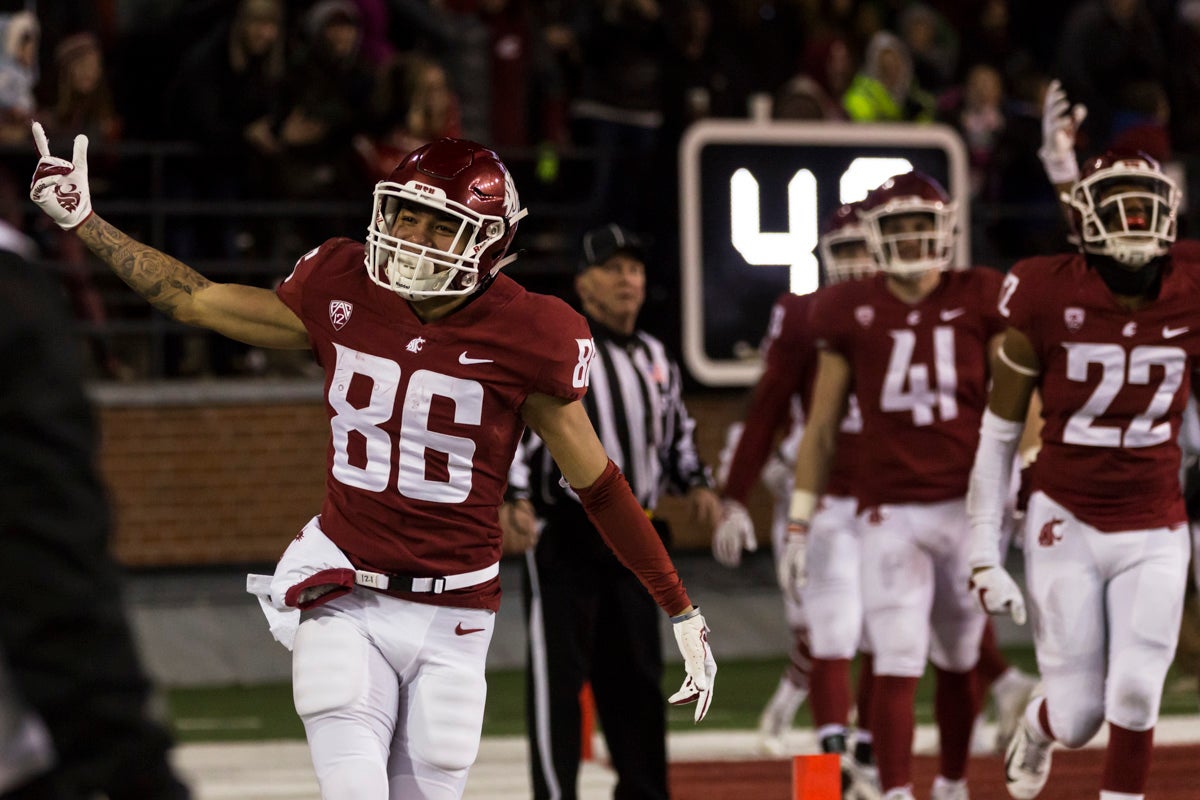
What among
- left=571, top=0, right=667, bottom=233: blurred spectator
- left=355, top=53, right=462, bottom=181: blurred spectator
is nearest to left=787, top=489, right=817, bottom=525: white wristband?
left=355, top=53, right=462, bottom=181: blurred spectator

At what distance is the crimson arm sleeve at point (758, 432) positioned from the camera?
7172mm

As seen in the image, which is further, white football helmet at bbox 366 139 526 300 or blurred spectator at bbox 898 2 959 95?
blurred spectator at bbox 898 2 959 95

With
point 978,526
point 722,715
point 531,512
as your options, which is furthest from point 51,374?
point 722,715

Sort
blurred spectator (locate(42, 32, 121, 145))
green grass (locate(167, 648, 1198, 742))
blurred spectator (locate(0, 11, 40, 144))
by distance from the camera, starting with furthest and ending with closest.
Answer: blurred spectator (locate(42, 32, 121, 145)) < blurred spectator (locate(0, 11, 40, 144)) < green grass (locate(167, 648, 1198, 742))

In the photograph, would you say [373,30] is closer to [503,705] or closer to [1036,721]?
[503,705]

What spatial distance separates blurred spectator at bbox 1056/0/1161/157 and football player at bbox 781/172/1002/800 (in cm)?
598

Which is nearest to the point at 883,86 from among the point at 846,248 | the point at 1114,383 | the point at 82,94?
the point at 846,248

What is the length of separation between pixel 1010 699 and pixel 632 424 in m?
2.58

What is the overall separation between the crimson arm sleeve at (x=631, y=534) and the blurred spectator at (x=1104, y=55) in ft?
28.0

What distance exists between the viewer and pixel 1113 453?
5.68 meters

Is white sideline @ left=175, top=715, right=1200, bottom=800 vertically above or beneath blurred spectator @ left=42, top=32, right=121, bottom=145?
beneath

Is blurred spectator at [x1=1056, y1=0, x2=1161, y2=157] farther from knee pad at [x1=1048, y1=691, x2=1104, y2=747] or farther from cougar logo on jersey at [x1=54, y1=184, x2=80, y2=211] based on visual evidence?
cougar logo on jersey at [x1=54, y1=184, x2=80, y2=211]

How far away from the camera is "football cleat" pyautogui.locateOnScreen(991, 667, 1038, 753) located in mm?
7844

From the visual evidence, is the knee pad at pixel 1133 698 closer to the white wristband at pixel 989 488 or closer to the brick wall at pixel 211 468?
the white wristband at pixel 989 488
